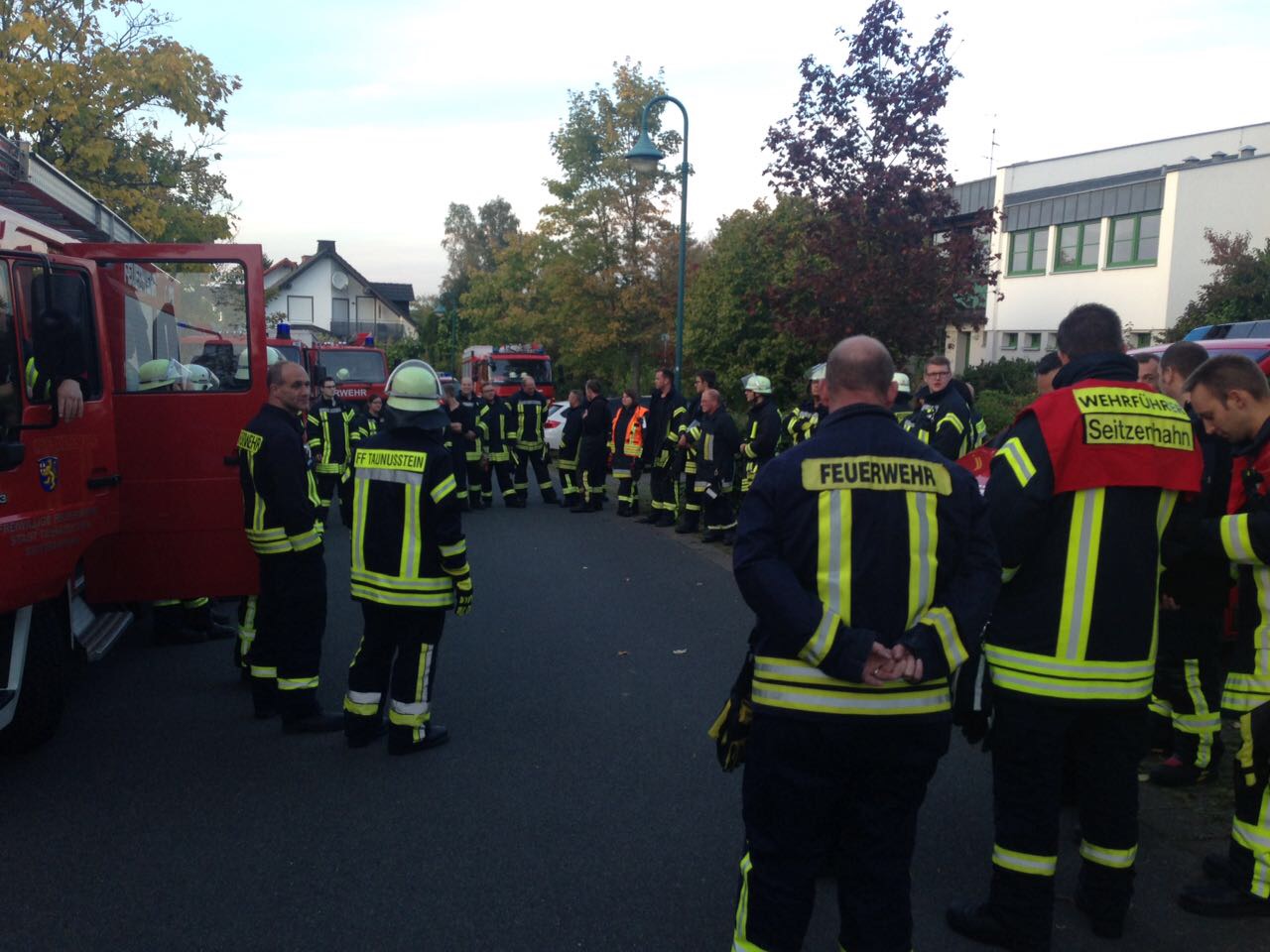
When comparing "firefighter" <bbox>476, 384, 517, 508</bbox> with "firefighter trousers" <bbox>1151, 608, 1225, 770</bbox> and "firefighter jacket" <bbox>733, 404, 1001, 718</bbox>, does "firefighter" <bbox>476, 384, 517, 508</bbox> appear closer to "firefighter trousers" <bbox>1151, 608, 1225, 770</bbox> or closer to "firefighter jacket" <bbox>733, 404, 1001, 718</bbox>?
"firefighter trousers" <bbox>1151, 608, 1225, 770</bbox>

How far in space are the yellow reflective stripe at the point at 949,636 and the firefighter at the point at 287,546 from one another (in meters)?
3.83

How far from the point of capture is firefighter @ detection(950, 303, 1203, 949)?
364 centimetres

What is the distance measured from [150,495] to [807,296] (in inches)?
528

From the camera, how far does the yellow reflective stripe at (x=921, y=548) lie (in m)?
3.12

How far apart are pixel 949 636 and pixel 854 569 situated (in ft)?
1.06

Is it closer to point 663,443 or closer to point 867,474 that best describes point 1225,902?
point 867,474

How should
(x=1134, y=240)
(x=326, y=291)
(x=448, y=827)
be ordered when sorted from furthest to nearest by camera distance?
(x=326, y=291) → (x=1134, y=240) → (x=448, y=827)

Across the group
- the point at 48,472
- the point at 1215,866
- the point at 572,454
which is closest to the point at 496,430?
the point at 572,454

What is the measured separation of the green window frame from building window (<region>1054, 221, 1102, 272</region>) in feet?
2.14

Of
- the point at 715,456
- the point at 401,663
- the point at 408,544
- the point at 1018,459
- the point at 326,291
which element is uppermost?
the point at 326,291

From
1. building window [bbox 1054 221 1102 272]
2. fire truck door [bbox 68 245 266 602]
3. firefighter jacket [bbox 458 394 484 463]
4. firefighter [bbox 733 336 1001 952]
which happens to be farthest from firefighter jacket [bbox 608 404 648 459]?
building window [bbox 1054 221 1102 272]

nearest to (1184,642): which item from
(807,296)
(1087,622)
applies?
(1087,622)

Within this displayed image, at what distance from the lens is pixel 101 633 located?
6.52 meters

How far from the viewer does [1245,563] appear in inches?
164
